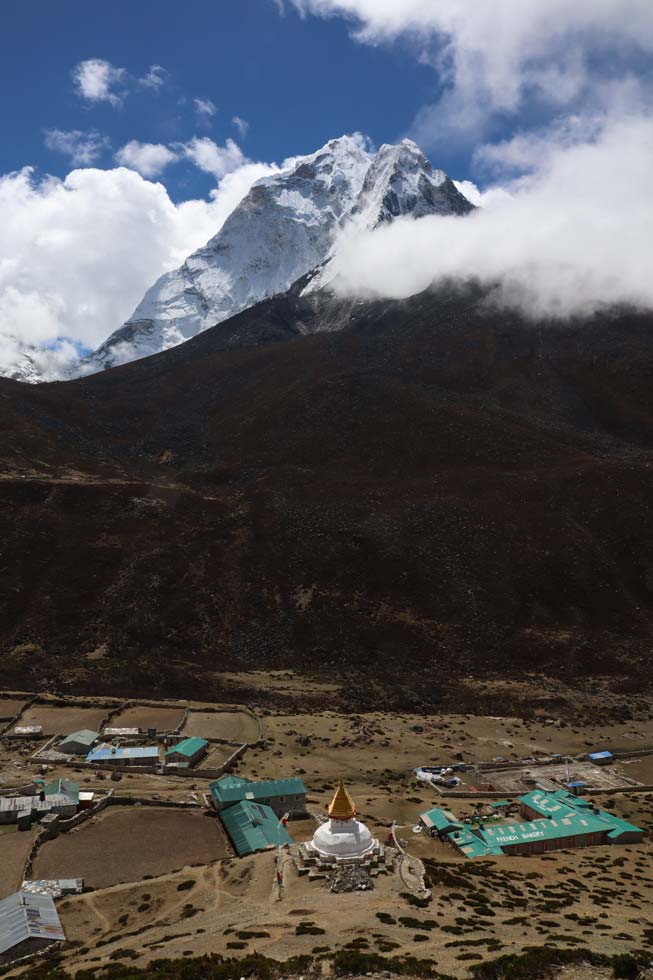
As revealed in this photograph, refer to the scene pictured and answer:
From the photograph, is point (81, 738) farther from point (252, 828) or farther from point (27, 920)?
point (27, 920)

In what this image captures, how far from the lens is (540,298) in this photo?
157375mm

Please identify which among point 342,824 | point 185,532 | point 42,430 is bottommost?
point 342,824

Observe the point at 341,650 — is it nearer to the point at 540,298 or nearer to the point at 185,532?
the point at 185,532

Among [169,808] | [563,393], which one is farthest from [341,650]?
[563,393]

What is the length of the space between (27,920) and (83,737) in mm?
23172

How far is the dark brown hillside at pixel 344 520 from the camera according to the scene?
6800 cm

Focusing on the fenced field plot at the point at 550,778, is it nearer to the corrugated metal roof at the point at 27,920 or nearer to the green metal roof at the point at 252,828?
the green metal roof at the point at 252,828

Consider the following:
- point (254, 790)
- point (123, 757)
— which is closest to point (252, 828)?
point (254, 790)

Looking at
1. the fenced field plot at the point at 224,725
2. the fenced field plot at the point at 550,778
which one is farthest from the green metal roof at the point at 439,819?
the fenced field plot at the point at 224,725

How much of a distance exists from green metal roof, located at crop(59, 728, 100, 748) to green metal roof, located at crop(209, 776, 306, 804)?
11969 millimetres

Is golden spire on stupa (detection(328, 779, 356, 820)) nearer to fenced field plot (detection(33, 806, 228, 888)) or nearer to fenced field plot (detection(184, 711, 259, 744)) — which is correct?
fenced field plot (detection(33, 806, 228, 888))

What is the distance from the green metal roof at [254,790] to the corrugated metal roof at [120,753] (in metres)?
7.44

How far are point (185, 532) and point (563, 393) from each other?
8179 cm

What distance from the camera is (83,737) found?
149ft
